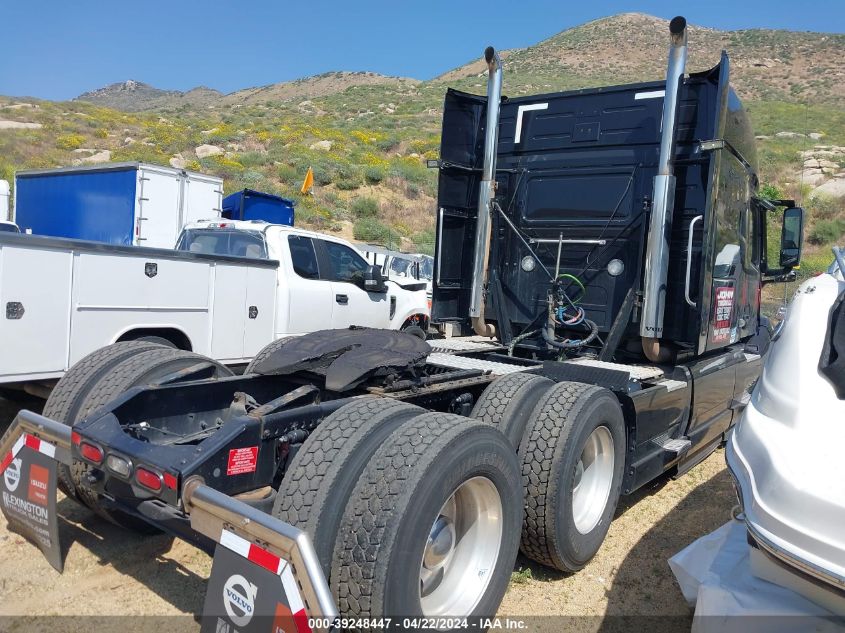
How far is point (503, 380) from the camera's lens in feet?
13.0

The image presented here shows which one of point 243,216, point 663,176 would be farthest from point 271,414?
point 243,216

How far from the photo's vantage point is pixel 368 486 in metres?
2.53

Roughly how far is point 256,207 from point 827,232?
25765mm

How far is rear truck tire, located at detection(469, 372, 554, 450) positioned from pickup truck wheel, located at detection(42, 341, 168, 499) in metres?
2.07

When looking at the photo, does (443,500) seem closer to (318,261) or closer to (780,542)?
(780,542)

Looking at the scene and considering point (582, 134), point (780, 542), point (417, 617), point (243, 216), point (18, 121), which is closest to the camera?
point (780, 542)

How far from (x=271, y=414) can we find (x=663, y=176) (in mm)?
3346

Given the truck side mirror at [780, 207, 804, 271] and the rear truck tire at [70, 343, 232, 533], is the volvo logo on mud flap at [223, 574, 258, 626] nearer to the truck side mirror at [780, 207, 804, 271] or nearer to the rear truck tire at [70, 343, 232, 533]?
the rear truck tire at [70, 343, 232, 533]

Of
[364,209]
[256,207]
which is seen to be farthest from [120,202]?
[364,209]

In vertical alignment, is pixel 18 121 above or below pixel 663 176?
above

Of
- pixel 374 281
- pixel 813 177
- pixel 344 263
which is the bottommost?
pixel 374 281

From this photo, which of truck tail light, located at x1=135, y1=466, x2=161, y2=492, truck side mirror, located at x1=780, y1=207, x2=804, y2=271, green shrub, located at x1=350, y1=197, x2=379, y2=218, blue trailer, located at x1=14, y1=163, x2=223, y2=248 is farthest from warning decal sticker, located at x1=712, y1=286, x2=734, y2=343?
green shrub, located at x1=350, y1=197, x2=379, y2=218

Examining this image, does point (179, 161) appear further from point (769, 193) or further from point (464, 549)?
point (464, 549)

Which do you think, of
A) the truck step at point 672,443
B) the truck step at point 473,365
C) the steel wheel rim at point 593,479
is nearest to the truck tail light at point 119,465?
the truck step at point 473,365
